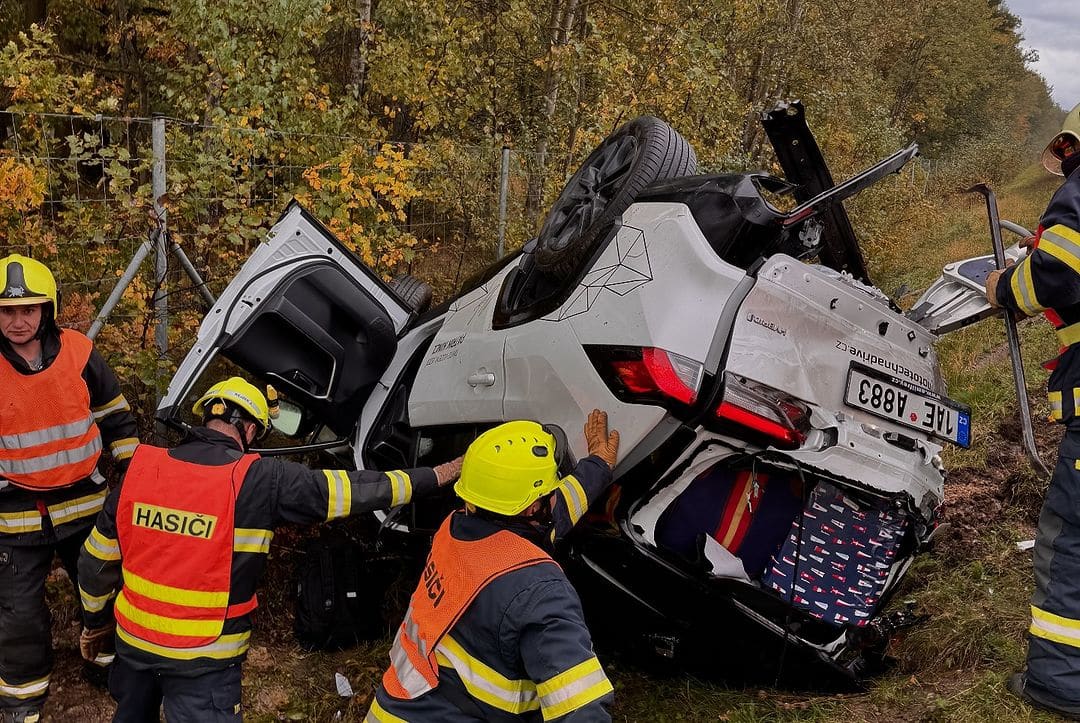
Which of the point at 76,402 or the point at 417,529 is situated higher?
the point at 76,402

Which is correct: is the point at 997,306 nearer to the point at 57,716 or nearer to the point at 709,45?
the point at 57,716

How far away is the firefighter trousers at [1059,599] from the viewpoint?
2.51 meters

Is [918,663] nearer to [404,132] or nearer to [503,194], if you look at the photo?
[503,194]

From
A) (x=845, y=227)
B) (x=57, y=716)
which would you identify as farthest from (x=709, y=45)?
(x=57, y=716)

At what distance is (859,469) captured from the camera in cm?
246

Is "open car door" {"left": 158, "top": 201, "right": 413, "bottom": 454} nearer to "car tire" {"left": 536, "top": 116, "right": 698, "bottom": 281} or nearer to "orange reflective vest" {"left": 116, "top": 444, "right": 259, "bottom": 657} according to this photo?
"orange reflective vest" {"left": 116, "top": 444, "right": 259, "bottom": 657}

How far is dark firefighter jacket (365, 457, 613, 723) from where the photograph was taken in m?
1.90

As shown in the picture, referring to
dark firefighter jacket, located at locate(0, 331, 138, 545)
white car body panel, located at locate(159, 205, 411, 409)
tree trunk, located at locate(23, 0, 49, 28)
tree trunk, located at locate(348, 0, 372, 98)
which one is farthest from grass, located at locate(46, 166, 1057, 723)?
tree trunk, located at locate(23, 0, 49, 28)

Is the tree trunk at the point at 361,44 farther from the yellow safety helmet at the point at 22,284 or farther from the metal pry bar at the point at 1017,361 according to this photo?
the metal pry bar at the point at 1017,361

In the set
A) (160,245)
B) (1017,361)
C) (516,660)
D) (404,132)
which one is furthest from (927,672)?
(404,132)

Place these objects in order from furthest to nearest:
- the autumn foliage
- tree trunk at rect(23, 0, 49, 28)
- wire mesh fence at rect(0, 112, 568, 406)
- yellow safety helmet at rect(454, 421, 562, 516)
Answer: tree trunk at rect(23, 0, 49, 28) < the autumn foliage < wire mesh fence at rect(0, 112, 568, 406) < yellow safety helmet at rect(454, 421, 562, 516)

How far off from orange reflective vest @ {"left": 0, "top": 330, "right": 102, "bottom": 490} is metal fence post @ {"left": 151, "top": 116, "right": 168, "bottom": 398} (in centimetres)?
110

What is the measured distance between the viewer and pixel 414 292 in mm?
4289

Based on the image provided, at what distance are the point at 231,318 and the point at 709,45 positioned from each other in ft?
18.0
